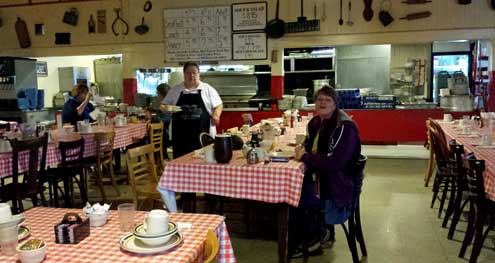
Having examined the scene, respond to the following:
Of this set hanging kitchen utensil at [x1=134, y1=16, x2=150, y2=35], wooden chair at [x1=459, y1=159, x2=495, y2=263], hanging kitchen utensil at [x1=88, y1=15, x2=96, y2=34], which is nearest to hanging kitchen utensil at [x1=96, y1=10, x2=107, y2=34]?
hanging kitchen utensil at [x1=88, y1=15, x2=96, y2=34]

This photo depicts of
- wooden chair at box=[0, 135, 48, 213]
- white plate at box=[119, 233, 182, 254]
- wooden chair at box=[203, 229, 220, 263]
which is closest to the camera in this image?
wooden chair at box=[203, 229, 220, 263]

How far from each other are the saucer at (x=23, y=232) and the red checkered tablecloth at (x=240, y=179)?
53.2 inches

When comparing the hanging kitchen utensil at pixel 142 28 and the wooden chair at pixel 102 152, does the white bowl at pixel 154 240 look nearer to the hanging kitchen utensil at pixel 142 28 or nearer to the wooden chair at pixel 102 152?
the wooden chair at pixel 102 152

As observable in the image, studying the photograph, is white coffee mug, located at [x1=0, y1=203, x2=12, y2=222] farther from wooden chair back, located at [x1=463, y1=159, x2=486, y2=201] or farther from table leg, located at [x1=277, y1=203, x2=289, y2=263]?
wooden chair back, located at [x1=463, y1=159, x2=486, y2=201]

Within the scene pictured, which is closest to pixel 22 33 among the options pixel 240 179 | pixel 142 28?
pixel 142 28

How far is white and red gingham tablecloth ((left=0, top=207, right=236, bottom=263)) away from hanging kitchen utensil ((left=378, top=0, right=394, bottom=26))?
6563 millimetres

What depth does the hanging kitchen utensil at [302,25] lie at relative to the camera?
26.5ft

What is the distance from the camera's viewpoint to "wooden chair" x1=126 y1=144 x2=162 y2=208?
376 cm

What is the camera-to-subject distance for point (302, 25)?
26.6 ft

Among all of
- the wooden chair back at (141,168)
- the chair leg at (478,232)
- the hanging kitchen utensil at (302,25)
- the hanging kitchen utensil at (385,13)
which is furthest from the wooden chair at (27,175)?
the hanging kitchen utensil at (385,13)

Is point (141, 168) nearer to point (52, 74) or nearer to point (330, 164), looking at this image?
point (330, 164)

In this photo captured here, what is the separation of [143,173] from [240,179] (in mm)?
1528

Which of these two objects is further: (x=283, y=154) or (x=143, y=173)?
(x=143, y=173)

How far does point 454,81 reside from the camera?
7.77 m
